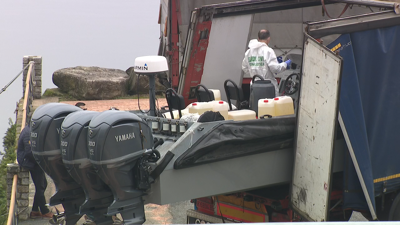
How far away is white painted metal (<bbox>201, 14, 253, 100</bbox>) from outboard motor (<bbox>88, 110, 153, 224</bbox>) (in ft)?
8.46

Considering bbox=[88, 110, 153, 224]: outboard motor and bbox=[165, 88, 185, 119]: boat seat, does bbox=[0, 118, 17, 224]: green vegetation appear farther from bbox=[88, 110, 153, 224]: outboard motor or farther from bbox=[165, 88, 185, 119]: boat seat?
bbox=[88, 110, 153, 224]: outboard motor

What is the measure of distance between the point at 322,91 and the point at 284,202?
1.20m

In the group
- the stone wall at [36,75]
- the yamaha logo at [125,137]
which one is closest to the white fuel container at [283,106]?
the yamaha logo at [125,137]

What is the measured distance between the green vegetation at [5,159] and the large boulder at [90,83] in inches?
58.6

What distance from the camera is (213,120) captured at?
5.31 m

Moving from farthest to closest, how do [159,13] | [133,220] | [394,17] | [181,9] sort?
[159,13] → [181,9] → [394,17] → [133,220]

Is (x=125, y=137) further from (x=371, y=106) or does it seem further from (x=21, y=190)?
(x=21, y=190)

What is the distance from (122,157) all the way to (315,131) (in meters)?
1.62

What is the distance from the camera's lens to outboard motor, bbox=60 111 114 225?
4.93 meters

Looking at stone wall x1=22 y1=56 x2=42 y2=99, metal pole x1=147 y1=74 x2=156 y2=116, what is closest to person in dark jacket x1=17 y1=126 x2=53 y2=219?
metal pole x1=147 y1=74 x2=156 y2=116

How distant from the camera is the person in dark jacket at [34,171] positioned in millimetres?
7660

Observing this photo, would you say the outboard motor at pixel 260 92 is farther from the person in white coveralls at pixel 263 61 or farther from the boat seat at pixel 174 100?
the boat seat at pixel 174 100

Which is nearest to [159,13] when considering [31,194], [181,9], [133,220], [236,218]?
[181,9]

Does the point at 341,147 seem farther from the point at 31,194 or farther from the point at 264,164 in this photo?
the point at 31,194
